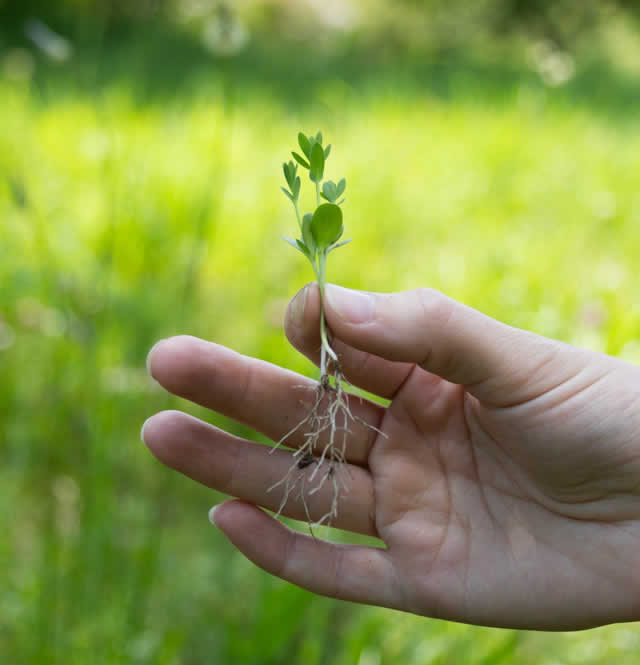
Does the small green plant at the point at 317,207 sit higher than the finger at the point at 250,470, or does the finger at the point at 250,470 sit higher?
the small green plant at the point at 317,207

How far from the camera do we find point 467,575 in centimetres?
100

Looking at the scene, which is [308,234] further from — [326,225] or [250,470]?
[250,470]

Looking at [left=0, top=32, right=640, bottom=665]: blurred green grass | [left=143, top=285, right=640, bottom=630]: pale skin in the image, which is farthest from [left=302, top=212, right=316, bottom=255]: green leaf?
[left=0, top=32, right=640, bottom=665]: blurred green grass

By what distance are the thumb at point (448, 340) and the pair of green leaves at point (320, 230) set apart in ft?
0.22

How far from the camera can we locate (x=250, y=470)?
100 centimetres

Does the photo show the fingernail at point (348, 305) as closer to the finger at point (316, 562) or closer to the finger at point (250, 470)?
the finger at point (250, 470)

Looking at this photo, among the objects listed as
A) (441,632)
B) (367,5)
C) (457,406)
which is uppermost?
(367,5)

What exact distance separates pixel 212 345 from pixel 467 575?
50 cm

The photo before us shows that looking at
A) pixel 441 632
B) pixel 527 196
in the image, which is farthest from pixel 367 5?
pixel 441 632

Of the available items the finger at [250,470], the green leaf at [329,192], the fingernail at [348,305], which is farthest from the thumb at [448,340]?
the finger at [250,470]

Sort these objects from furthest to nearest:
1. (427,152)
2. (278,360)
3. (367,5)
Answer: (367,5) < (427,152) < (278,360)

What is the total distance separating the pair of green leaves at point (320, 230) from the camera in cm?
72

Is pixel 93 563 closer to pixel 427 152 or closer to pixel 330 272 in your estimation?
pixel 330 272

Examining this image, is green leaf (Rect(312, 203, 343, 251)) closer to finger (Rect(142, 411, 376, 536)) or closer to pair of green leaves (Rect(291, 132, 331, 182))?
pair of green leaves (Rect(291, 132, 331, 182))
